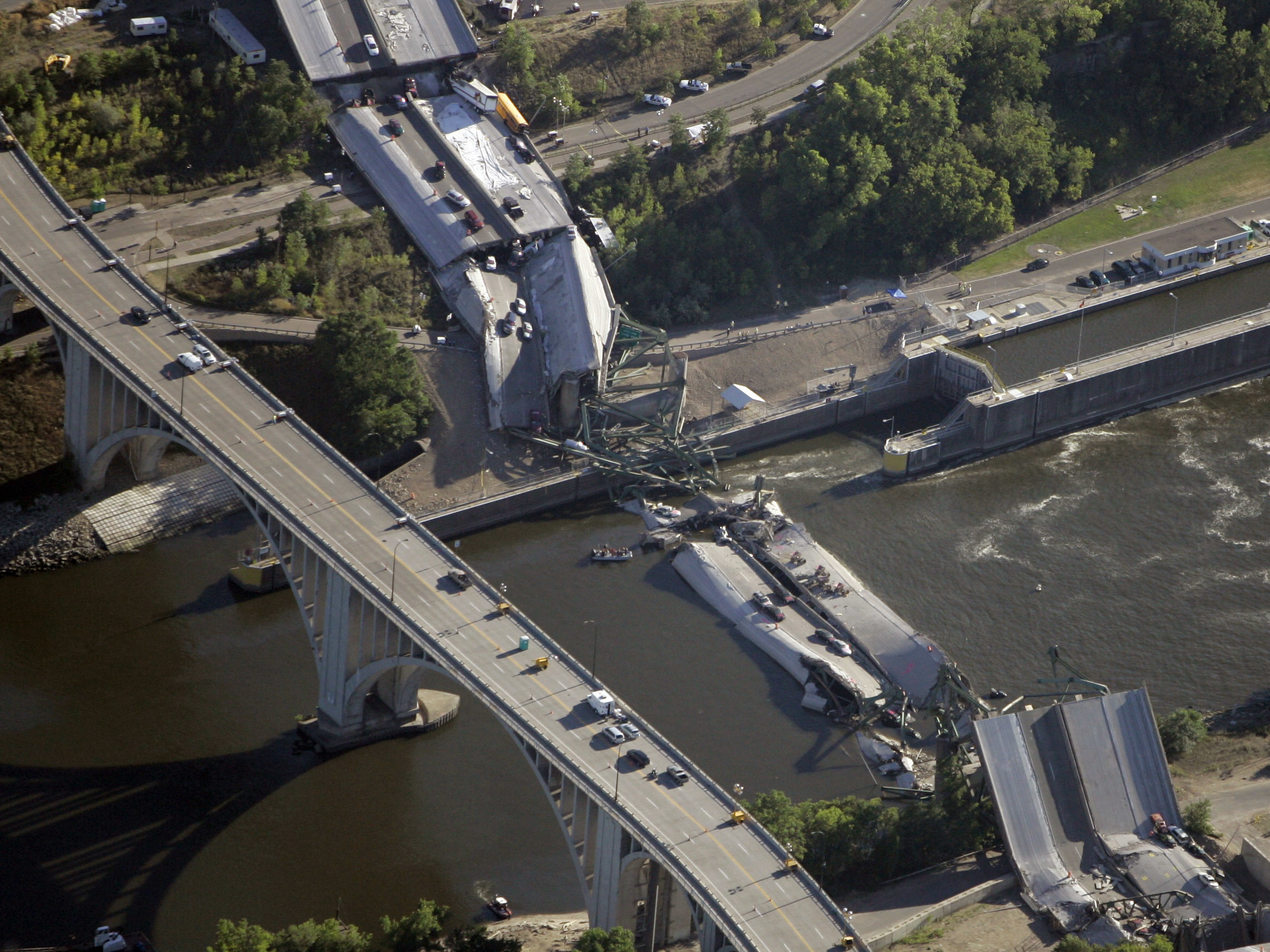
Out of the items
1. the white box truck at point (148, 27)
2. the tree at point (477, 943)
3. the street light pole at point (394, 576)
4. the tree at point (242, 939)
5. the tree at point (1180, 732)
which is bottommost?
the tree at point (1180, 732)

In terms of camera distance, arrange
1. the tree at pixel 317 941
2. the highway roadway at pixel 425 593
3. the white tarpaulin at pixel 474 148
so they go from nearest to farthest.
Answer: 1. the highway roadway at pixel 425 593
2. the tree at pixel 317 941
3. the white tarpaulin at pixel 474 148

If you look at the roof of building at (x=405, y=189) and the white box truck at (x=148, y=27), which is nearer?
the roof of building at (x=405, y=189)

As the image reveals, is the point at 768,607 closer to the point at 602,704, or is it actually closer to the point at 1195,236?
the point at 602,704

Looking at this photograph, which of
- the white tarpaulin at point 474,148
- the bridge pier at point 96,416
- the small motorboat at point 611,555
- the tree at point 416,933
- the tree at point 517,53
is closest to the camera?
the tree at point 416,933

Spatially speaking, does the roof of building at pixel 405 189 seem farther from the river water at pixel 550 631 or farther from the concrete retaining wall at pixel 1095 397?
the concrete retaining wall at pixel 1095 397

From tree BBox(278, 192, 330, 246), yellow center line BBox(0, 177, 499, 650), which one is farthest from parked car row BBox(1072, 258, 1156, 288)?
yellow center line BBox(0, 177, 499, 650)

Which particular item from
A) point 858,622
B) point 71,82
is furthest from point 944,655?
point 71,82

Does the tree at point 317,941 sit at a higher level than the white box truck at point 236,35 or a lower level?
lower

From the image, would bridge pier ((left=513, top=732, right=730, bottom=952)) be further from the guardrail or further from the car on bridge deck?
the guardrail

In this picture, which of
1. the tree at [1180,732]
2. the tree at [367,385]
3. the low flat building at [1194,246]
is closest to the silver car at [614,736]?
the tree at [1180,732]
